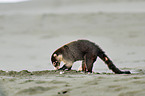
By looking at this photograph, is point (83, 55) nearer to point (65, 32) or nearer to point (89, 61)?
point (89, 61)

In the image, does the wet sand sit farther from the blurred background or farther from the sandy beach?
the blurred background

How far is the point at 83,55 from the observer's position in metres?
8.55

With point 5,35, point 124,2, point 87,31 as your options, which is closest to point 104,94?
point 87,31

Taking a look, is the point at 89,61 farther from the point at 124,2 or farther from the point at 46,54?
the point at 124,2

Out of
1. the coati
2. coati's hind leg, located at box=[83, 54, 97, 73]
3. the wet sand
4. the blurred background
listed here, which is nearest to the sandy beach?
the blurred background

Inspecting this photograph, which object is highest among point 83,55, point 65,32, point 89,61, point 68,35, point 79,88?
point 65,32

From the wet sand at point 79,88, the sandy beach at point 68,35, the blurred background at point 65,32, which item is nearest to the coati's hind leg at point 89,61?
the sandy beach at point 68,35

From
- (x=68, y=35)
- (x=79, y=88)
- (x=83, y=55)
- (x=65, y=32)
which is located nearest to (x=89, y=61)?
(x=83, y=55)

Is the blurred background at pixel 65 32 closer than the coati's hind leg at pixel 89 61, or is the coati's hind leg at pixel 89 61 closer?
the coati's hind leg at pixel 89 61

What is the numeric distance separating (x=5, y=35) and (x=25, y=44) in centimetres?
377

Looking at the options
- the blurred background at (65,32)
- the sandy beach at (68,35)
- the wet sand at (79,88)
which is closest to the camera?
the wet sand at (79,88)

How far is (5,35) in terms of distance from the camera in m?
25.5

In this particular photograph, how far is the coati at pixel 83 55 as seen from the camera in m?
8.33

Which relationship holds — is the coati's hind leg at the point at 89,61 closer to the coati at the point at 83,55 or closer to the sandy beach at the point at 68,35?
the coati at the point at 83,55
